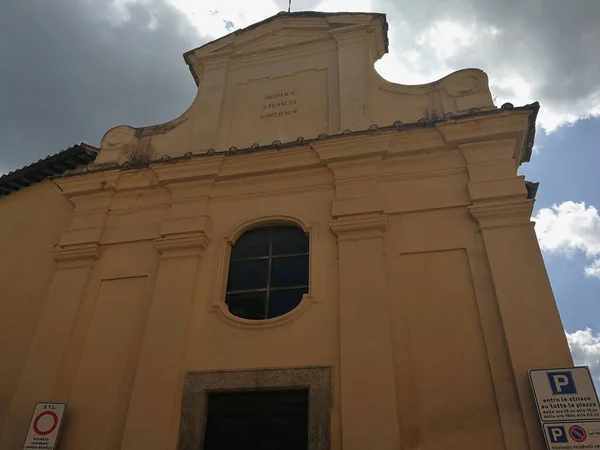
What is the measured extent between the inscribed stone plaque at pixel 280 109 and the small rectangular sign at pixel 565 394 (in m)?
4.98

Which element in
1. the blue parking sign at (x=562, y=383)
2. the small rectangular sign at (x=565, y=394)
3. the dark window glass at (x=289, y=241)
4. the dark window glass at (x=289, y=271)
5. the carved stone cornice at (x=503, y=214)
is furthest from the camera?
the dark window glass at (x=289, y=241)

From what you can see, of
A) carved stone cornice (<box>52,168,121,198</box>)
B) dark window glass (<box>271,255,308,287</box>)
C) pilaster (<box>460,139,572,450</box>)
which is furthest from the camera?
carved stone cornice (<box>52,168,121,198</box>)

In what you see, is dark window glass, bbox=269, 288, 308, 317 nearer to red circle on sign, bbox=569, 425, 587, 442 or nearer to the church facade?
the church facade

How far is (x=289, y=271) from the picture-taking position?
702cm

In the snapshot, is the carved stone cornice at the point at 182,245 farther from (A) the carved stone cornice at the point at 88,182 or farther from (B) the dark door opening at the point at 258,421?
(B) the dark door opening at the point at 258,421

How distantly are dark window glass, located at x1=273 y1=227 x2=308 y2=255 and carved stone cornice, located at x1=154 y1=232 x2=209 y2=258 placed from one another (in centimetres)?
106

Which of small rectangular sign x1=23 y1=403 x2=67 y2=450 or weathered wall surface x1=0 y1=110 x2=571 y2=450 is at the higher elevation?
weathered wall surface x1=0 y1=110 x2=571 y2=450

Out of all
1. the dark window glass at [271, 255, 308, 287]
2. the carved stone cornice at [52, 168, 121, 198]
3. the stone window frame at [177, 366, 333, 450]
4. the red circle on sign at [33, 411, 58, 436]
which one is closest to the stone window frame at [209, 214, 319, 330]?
the dark window glass at [271, 255, 308, 287]

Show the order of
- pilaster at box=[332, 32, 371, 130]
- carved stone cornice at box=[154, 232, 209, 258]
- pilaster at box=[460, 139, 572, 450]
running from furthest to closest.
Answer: pilaster at box=[332, 32, 371, 130]
carved stone cornice at box=[154, 232, 209, 258]
pilaster at box=[460, 139, 572, 450]

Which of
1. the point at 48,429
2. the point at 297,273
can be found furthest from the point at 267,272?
the point at 48,429

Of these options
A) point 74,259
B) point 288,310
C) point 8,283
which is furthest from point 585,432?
point 8,283

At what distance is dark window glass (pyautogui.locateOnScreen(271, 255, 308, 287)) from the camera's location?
6887 millimetres

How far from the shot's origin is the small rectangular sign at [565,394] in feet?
16.0

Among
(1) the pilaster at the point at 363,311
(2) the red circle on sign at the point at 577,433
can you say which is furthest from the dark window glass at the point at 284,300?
(2) the red circle on sign at the point at 577,433
